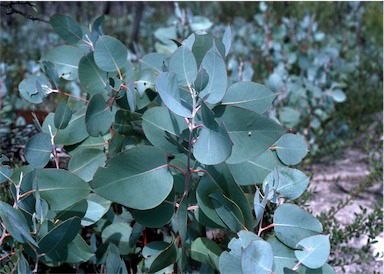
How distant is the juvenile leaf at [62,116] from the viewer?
122 cm

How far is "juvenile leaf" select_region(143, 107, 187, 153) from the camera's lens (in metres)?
1.06

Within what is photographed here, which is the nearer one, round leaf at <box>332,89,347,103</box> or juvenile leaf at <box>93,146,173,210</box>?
juvenile leaf at <box>93,146,173,210</box>

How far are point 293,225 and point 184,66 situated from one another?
34 centimetres

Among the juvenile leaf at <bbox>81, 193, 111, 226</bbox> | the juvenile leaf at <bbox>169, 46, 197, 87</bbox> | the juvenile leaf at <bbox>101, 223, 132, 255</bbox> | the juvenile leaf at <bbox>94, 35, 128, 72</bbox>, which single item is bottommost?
the juvenile leaf at <bbox>101, 223, 132, 255</bbox>

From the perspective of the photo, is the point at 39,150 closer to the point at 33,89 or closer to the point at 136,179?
the point at 33,89

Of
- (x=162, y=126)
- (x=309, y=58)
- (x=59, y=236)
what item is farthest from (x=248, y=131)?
(x=309, y=58)

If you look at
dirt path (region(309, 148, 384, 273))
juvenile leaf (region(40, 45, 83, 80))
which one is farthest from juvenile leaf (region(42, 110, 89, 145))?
dirt path (region(309, 148, 384, 273))

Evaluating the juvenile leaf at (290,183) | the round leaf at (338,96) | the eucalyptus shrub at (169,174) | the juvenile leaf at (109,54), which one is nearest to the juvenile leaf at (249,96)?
the eucalyptus shrub at (169,174)

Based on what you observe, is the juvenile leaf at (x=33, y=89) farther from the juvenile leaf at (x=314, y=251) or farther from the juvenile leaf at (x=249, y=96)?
the juvenile leaf at (x=314, y=251)

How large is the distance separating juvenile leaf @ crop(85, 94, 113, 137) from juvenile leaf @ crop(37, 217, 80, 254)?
25 cm

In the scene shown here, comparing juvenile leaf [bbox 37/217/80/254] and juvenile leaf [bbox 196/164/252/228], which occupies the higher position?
juvenile leaf [bbox 196/164/252/228]

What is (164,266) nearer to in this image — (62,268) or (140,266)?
(140,266)

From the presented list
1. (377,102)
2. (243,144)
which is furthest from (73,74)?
(377,102)

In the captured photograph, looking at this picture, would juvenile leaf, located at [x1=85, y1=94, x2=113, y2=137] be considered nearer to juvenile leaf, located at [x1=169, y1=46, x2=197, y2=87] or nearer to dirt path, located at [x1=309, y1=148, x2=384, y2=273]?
juvenile leaf, located at [x1=169, y1=46, x2=197, y2=87]
